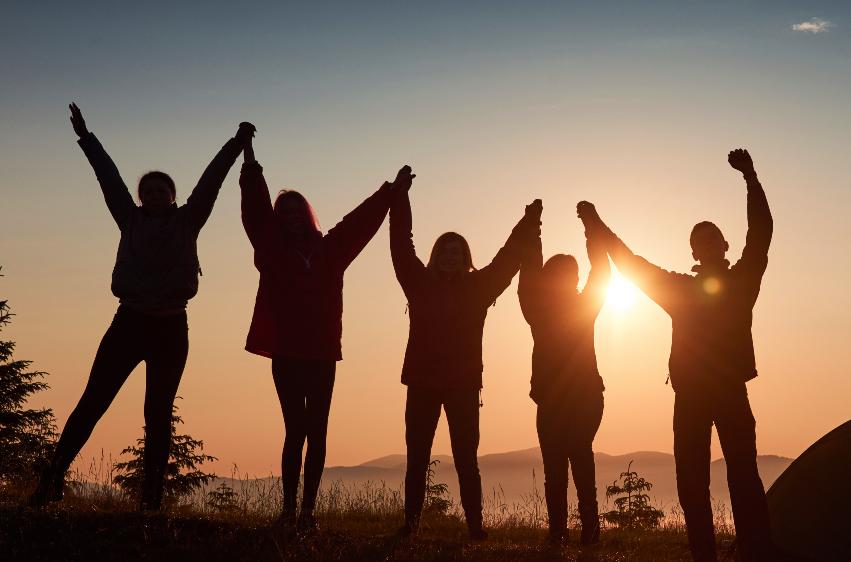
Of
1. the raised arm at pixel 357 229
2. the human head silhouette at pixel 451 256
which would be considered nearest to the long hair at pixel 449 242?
the human head silhouette at pixel 451 256

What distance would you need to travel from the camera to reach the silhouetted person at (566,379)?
8695 millimetres

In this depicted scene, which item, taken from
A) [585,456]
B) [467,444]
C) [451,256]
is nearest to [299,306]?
[451,256]

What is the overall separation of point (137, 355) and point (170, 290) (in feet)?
2.00

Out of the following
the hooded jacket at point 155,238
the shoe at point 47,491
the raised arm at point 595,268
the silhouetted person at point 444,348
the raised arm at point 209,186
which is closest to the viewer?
the shoe at point 47,491

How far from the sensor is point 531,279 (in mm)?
8969

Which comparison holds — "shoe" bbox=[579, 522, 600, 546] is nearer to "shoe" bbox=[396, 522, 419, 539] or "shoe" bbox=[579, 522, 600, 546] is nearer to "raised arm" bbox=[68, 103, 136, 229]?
"shoe" bbox=[396, 522, 419, 539]

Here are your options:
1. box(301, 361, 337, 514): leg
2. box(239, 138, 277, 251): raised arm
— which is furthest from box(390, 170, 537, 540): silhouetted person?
box(239, 138, 277, 251): raised arm

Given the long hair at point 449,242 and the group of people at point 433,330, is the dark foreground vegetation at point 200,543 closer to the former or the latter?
the group of people at point 433,330

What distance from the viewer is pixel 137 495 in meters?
8.82

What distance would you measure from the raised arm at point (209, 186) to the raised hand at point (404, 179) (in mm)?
1633

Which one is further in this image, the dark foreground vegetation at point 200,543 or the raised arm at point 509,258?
the raised arm at point 509,258

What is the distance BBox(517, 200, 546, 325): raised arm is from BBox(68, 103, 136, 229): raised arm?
12.2 ft

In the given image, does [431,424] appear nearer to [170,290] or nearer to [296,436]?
[296,436]

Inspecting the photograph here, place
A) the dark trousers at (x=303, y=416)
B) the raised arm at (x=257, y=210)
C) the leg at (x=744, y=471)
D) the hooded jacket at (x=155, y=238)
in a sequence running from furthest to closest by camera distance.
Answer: the raised arm at (x=257, y=210)
the dark trousers at (x=303, y=416)
the hooded jacket at (x=155, y=238)
the leg at (x=744, y=471)
